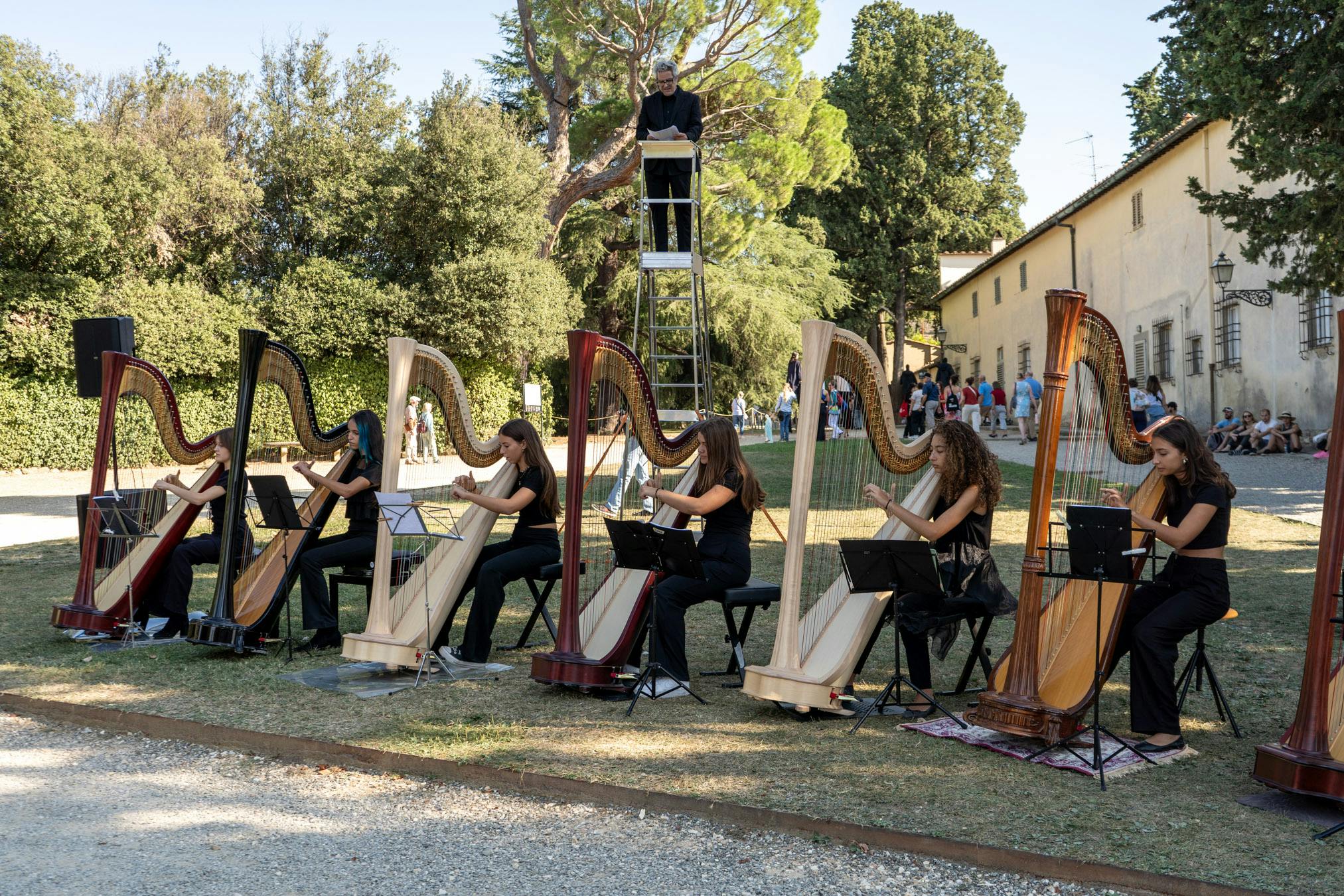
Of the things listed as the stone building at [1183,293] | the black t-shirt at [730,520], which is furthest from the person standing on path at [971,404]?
the black t-shirt at [730,520]

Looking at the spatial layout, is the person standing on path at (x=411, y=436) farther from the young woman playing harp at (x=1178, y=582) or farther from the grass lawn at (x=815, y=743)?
the young woman playing harp at (x=1178, y=582)

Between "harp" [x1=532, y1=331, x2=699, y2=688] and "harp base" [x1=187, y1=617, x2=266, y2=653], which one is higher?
"harp" [x1=532, y1=331, x2=699, y2=688]

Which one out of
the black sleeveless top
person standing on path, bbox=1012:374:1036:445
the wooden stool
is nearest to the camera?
the wooden stool

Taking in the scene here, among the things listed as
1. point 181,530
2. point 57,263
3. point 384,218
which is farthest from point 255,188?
point 181,530

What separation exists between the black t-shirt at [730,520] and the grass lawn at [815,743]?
94 cm

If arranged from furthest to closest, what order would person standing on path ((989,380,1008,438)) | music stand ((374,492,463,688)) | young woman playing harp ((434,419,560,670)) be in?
person standing on path ((989,380,1008,438)), young woman playing harp ((434,419,560,670)), music stand ((374,492,463,688))

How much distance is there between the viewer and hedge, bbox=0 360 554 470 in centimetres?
2278

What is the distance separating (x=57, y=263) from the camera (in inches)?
938

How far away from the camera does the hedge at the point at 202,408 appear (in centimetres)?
2278

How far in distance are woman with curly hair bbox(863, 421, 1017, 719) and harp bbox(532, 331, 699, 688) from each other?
1.31 m

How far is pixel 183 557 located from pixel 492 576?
267 cm

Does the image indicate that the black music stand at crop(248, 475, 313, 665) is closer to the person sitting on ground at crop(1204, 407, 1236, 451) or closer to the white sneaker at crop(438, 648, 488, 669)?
the white sneaker at crop(438, 648, 488, 669)

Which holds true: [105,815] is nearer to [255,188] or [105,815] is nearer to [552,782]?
[552,782]

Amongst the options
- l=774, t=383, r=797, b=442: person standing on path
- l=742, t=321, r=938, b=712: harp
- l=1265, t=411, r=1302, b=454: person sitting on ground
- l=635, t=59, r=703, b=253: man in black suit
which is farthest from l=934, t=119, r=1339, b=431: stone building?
l=742, t=321, r=938, b=712: harp
